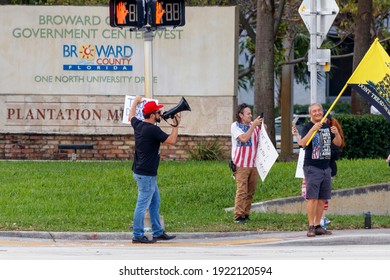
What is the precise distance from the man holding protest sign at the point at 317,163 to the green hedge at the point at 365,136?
8.01m

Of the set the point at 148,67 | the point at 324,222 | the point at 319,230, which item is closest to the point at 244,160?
the point at 324,222

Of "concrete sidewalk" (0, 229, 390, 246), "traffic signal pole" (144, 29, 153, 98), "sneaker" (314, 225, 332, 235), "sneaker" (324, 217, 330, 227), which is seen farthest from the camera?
"sneaker" (324, 217, 330, 227)

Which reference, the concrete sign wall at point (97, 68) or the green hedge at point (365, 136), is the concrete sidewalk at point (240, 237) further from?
the concrete sign wall at point (97, 68)

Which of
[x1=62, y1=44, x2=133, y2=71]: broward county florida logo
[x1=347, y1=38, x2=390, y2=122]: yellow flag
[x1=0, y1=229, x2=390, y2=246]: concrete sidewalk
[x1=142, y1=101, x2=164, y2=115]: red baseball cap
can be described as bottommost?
[x1=0, y1=229, x2=390, y2=246]: concrete sidewalk

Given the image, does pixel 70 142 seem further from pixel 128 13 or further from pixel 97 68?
pixel 128 13

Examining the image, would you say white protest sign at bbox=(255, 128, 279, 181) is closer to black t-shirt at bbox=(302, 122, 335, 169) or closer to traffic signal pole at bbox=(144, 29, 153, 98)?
black t-shirt at bbox=(302, 122, 335, 169)

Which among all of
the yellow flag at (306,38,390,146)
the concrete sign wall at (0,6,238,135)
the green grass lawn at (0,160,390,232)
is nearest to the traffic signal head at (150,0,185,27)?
the yellow flag at (306,38,390,146)

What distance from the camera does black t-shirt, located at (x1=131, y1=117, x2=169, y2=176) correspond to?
1416 cm

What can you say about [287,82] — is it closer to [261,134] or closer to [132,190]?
[132,190]

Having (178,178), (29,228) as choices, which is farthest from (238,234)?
(178,178)

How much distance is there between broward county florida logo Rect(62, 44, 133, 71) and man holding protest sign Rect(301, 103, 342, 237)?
33.1ft

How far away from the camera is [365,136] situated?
2294cm

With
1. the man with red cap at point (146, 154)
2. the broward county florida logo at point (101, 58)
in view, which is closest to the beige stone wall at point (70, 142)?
the broward county florida logo at point (101, 58)

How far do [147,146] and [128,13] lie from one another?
2021 mm
